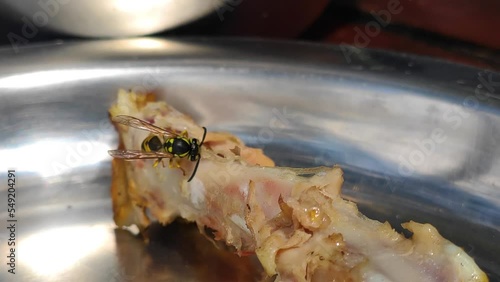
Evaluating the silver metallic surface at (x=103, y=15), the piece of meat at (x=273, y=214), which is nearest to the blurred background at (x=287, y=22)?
the silver metallic surface at (x=103, y=15)

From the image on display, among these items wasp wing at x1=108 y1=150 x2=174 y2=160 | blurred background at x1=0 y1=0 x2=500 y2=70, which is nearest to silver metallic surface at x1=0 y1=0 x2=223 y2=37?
blurred background at x1=0 y1=0 x2=500 y2=70

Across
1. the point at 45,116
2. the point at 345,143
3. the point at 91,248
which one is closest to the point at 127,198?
the point at 91,248

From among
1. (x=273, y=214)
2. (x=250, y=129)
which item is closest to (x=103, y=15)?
(x=250, y=129)

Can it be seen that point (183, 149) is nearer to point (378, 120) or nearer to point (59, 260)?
point (59, 260)

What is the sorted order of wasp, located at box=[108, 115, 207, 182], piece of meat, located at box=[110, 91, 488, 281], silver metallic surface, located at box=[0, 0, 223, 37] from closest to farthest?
piece of meat, located at box=[110, 91, 488, 281]
wasp, located at box=[108, 115, 207, 182]
silver metallic surface, located at box=[0, 0, 223, 37]

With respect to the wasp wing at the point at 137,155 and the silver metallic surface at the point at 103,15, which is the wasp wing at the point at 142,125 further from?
the silver metallic surface at the point at 103,15

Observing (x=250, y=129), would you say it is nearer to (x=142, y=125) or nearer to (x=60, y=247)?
(x=142, y=125)

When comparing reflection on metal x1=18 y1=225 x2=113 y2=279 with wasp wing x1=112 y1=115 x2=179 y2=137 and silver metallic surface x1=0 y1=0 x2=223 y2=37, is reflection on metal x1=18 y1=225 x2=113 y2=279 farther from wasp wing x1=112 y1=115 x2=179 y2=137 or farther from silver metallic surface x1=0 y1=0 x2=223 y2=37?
silver metallic surface x1=0 y1=0 x2=223 y2=37
